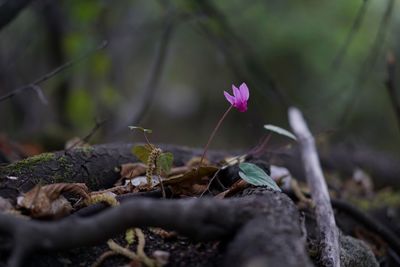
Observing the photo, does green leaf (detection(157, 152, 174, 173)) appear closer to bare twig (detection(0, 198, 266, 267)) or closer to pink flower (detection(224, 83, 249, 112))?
pink flower (detection(224, 83, 249, 112))

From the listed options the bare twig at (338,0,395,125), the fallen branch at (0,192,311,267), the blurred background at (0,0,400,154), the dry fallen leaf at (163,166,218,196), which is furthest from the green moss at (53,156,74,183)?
the blurred background at (0,0,400,154)

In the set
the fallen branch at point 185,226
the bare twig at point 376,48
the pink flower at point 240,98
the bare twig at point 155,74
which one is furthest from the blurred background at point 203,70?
the fallen branch at point 185,226

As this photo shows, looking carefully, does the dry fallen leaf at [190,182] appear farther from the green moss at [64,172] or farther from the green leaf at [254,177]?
the green moss at [64,172]

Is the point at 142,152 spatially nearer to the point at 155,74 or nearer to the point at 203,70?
the point at 155,74

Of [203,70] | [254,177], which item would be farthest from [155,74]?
[203,70]

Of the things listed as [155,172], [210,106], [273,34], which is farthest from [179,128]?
[155,172]
